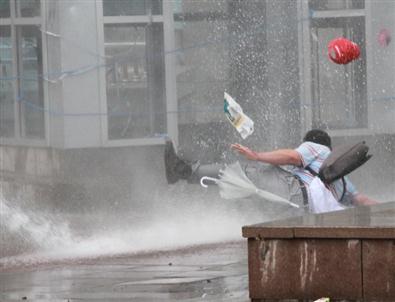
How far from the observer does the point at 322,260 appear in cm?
866

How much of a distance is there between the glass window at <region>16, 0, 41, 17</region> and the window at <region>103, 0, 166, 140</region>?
0.96 meters

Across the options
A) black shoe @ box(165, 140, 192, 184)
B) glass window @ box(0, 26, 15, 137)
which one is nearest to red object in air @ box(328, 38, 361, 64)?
black shoe @ box(165, 140, 192, 184)

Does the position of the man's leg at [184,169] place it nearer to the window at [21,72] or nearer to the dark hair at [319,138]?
the dark hair at [319,138]

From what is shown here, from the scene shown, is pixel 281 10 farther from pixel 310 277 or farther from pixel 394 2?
pixel 310 277

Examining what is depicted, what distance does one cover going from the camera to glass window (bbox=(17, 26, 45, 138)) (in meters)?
18.9

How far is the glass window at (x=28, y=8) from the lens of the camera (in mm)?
18875

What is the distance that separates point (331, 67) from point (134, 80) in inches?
99.5

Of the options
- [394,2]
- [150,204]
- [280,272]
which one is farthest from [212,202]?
[280,272]

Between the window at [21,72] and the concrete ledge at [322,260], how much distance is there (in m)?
10.4

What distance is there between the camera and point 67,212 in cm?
1798

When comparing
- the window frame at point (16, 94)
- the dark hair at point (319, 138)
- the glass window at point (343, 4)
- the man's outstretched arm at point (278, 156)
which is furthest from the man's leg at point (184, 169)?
the glass window at point (343, 4)

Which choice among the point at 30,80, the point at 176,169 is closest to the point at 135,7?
the point at 30,80

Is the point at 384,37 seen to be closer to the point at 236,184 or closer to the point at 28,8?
the point at 28,8

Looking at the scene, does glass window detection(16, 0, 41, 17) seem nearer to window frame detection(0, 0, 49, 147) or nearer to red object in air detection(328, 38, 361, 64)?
window frame detection(0, 0, 49, 147)
